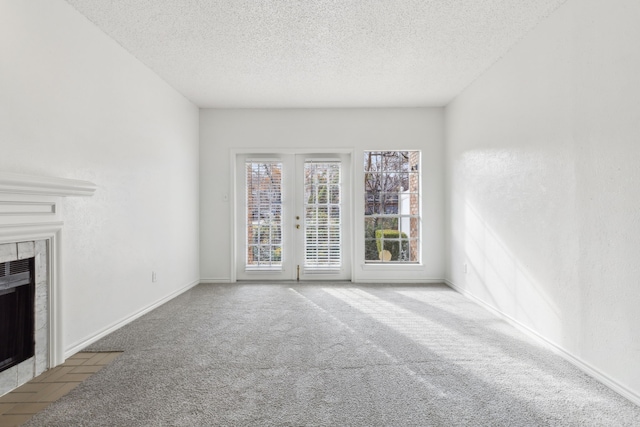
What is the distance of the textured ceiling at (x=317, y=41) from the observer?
8.62 feet

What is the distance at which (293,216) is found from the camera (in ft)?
17.1

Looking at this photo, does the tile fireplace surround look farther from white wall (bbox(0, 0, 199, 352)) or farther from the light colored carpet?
the light colored carpet

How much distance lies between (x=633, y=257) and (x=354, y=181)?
3.48 meters

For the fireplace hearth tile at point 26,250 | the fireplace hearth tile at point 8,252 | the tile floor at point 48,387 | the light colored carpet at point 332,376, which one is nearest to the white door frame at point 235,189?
the light colored carpet at point 332,376

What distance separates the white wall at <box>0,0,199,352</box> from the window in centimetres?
277

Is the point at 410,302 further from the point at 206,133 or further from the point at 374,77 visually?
the point at 206,133

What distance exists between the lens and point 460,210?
4.52 meters

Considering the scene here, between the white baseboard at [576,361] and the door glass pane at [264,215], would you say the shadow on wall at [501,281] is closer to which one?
the white baseboard at [576,361]

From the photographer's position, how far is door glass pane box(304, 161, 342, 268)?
5.23 metres

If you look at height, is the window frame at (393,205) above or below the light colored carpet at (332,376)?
above

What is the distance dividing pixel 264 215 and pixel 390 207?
1.97 metres

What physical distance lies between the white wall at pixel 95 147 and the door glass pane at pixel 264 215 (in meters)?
1.15

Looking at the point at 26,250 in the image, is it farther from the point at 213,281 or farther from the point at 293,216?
the point at 293,216

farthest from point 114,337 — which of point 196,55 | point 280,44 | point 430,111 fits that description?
point 430,111
